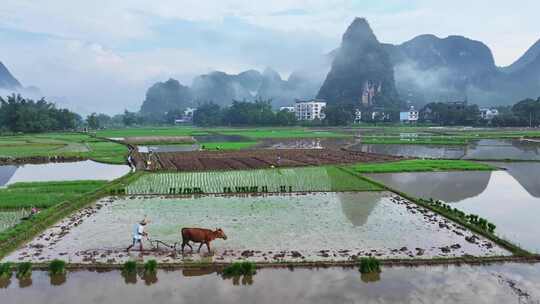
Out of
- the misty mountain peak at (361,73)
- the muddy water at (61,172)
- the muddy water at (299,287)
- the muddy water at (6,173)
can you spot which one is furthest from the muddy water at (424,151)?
the misty mountain peak at (361,73)

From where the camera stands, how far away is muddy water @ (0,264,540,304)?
27.2 ft

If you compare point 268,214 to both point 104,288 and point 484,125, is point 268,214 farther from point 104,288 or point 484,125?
point 484,125

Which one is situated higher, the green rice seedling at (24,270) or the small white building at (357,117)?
the small white building at (357,117)

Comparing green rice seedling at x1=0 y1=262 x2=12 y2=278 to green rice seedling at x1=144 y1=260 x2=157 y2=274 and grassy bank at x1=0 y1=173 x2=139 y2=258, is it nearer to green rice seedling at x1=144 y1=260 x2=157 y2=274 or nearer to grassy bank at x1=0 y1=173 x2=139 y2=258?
grassy bank at x1=0 y1=173 x2=139 y2=258

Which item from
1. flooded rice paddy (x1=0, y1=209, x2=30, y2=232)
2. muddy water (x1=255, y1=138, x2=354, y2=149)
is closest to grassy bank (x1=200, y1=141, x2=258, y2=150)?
muddy water (x1=255, y1=138, x2=354, y2=149)

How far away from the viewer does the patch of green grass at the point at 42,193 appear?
1602 cm

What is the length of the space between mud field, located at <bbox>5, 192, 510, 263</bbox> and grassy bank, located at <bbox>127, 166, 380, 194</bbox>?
1654 millimetres

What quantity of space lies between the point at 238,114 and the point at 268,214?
92243 millimetres

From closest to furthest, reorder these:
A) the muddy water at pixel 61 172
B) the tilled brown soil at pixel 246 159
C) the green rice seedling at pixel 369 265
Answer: the green rice seedling at pixel 369 265
the muddy water at pixel 61 172
the tilled brown soil at pixel 246 159

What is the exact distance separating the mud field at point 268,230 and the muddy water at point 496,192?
6.04 feet

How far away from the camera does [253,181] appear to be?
21094 millimetres

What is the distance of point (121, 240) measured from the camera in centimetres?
1172

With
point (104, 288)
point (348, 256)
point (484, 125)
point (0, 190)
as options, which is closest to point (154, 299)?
point (104, 288)

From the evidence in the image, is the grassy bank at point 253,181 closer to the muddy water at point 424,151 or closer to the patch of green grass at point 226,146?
the muddy water at point 424,151
